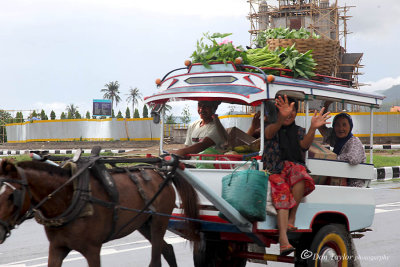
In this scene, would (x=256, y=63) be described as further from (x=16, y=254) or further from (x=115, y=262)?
(x=16, y=254)

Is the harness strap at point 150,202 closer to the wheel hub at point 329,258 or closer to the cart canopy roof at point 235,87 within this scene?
the cart canopy roof at point 235,87

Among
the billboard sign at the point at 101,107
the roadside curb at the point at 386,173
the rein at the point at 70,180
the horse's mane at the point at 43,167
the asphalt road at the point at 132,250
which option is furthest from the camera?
the billboard sign at the point at 101,107

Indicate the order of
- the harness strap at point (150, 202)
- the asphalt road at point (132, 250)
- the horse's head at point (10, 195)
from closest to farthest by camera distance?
the horse's head at point (10, 195) < the harness strap at point (150, 202) < the asphalt road at point (132, 250)

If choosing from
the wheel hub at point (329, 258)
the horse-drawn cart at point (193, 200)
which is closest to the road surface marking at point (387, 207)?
the horse-drawn cart at point (193, 200)

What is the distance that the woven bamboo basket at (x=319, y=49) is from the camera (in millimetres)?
6543

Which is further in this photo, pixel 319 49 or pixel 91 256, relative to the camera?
pixel 319 49

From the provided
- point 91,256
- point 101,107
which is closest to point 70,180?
point 91,256

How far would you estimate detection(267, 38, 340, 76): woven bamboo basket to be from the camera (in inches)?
258

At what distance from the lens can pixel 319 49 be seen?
659 centimetres

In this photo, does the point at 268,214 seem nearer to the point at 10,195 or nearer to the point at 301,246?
the point at 301,246

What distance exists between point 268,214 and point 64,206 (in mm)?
2015

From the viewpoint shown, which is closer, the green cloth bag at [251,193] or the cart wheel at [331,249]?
the green cloth bag at [251,193]

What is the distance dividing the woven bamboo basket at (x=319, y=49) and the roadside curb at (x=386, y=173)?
12898 mm

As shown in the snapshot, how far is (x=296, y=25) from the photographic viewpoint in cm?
6341
